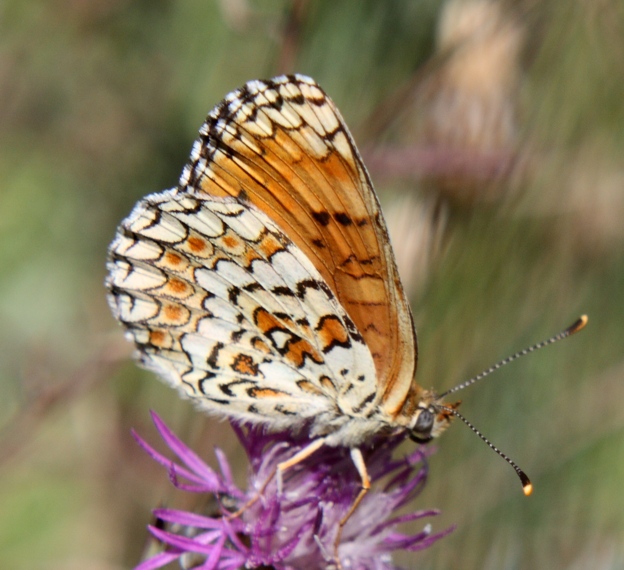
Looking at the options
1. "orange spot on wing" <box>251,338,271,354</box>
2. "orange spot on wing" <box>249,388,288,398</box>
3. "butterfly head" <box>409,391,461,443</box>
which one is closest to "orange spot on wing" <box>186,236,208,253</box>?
"orange spot on wing" <box>251,338,271,354</box>

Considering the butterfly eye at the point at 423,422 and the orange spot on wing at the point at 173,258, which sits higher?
the orange spot on wing at the point at 173,258

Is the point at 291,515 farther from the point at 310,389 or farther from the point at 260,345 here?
the point at 260,345

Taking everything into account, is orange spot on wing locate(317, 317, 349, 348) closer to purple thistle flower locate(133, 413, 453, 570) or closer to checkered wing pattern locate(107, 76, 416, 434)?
checkered wing pattern locate(107, 76, 416, 434)

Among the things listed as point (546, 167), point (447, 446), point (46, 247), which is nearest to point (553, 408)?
point (447, 446)

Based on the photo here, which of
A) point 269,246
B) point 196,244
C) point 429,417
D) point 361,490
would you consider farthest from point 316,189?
point 361,490

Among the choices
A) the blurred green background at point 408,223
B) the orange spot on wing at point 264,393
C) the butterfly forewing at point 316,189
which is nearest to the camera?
the butterfly forewing at point 316,189

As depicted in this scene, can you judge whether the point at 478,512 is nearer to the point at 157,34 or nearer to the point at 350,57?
the point at 350,57

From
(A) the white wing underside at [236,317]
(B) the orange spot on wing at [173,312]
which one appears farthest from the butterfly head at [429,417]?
(B) the orange spot on wing at [173,312]

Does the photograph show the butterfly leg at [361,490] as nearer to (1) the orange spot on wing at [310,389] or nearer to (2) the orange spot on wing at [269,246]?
(1) the orange spot on wing at [310,389]
